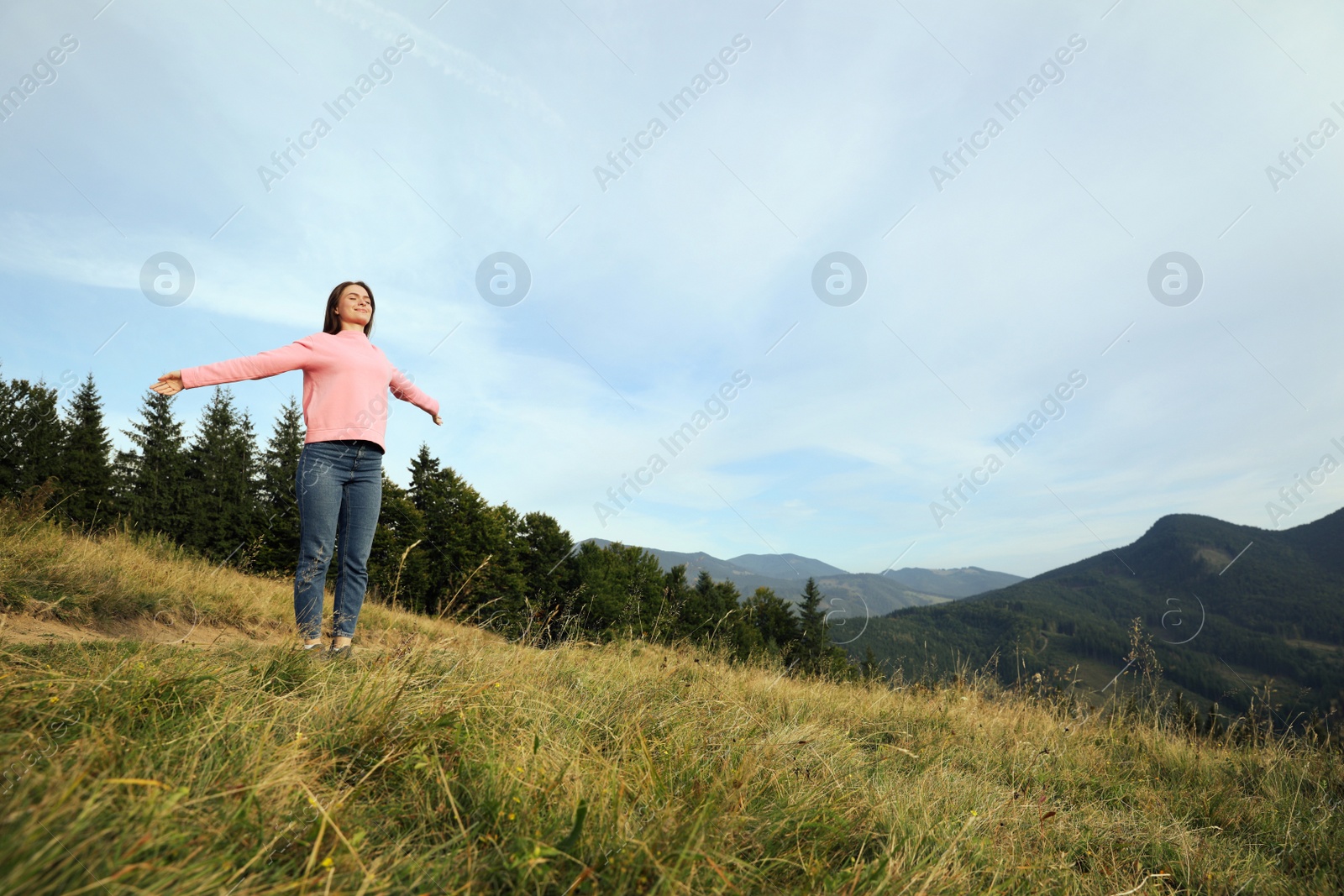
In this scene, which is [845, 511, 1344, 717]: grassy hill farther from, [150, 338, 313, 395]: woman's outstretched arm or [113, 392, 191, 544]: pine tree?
[150, 338, 313, 395]: woman's outstretched arm

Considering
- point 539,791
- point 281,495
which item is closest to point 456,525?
point 281,495

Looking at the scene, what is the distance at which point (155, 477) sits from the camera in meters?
41.9

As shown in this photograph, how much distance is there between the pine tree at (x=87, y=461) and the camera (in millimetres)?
33781

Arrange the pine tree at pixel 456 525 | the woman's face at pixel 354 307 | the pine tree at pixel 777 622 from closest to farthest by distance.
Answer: the woman's face at pixel 354 307, the pine tree at pixel 456 525, the pine tree at pixel 777 622

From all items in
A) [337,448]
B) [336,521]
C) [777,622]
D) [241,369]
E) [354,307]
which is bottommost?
[777,622]

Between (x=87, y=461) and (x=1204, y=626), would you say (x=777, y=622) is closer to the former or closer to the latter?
(x=87, y=461)

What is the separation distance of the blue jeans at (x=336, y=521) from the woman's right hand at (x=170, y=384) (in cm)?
72

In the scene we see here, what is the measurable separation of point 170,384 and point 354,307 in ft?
3.81


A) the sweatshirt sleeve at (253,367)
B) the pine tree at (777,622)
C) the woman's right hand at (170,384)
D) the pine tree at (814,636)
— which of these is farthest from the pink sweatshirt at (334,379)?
the pine tree at (777,622)

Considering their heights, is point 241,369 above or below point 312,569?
above

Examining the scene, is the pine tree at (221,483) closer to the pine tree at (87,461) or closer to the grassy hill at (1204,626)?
the pine tree at (87,461)

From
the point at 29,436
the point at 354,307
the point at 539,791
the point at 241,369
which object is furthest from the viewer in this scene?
the point at 29,436

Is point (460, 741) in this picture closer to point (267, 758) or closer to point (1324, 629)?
point (267, 758)

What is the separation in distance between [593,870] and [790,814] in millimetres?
895
